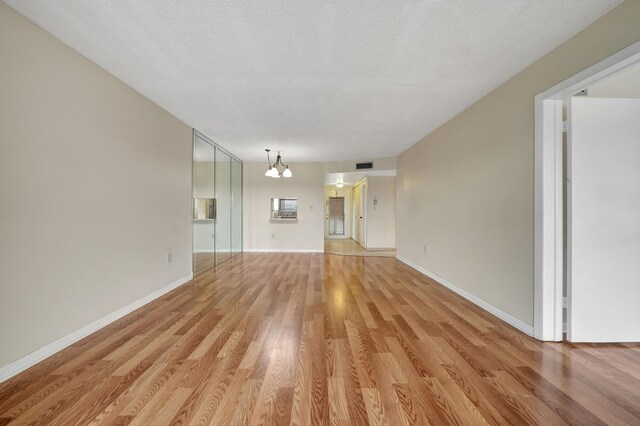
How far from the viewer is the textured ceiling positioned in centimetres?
176

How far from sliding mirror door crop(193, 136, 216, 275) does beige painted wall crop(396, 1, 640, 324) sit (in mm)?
3971

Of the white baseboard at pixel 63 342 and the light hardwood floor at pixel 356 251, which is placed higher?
the white baseboard at pixel 63 342

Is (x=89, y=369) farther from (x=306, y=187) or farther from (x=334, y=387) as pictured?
(x=306, y=187)

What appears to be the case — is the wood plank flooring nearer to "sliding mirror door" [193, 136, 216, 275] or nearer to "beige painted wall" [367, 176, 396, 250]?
"sliding mirror door" [193, 136, 216, 275]

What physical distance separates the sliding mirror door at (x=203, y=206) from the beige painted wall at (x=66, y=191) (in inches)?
44.8

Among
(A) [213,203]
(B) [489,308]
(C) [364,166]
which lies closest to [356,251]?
(C) [364,166]

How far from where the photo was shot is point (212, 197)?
5086 mm

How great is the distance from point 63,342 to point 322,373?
6.83 feet

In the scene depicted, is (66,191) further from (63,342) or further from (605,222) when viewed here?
(605,222)

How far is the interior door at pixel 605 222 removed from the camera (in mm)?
2172

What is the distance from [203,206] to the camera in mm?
4711

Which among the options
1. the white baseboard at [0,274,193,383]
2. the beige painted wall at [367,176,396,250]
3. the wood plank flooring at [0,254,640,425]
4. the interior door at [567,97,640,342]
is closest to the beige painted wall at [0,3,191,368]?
the white baseboard at [0,274,193,383]

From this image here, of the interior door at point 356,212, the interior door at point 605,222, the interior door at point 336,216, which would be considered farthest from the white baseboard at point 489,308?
the interior door at point 336,216

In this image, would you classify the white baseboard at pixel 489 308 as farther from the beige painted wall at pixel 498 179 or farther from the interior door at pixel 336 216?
the interior door at pixel 336 216
